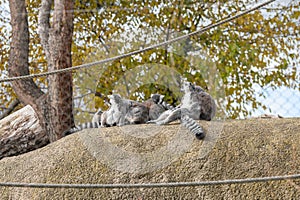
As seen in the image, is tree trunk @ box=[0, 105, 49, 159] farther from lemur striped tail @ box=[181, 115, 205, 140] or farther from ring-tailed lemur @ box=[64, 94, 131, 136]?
lemur striped tail @ box=[181, 115, 205, 140]

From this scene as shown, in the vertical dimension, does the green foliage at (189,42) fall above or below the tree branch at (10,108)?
above

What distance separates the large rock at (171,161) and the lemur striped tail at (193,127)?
0.10ft

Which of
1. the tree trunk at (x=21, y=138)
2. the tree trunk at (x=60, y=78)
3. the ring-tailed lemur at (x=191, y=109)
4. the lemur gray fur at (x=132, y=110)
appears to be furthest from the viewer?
the tree trunk at (x=21, y=138)

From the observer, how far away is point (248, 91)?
4715 millimetres

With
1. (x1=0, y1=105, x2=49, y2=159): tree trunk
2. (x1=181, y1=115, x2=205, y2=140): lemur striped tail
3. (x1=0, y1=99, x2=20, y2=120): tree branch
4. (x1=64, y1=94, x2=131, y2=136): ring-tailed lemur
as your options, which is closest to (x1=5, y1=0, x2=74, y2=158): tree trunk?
(x1=0, y1=105, x2=49, y2=159): tree trunk

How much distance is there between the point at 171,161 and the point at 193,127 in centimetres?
19

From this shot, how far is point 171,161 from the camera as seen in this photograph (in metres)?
2.34

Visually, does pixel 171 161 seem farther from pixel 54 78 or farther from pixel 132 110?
pixel 54 78

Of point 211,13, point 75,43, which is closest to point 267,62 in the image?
point 211,13

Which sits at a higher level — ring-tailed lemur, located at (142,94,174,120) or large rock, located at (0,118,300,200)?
ring-tailed lemur, located at (142,94,174,120)

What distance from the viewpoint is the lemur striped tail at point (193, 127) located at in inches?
93.1

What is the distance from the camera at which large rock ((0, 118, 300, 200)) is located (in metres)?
2.19

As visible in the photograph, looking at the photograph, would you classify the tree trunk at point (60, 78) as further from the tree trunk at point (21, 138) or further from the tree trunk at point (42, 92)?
the tree trunk at point (21, 138)

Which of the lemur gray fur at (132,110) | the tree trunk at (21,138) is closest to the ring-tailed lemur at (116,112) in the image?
the lemur gray fur at (132,110)
